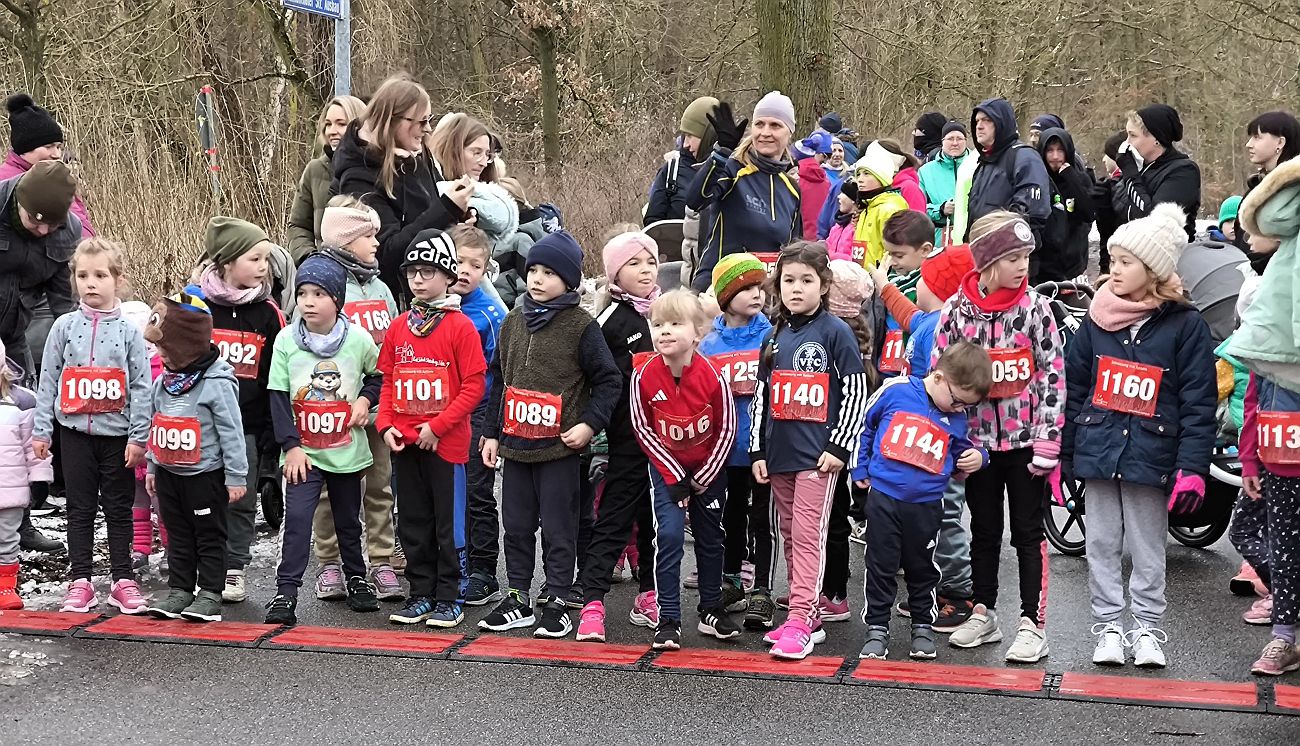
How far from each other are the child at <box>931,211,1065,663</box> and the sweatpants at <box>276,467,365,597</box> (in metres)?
2.81

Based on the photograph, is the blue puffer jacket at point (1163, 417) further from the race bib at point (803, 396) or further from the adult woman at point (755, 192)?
the adult woman at point (755, 192)

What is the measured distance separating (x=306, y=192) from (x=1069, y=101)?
964 inches

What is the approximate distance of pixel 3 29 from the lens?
19125 millimetres

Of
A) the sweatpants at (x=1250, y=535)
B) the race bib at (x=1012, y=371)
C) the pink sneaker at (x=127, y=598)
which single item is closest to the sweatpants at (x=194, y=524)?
the pink sneaker at (x=127, y=598)

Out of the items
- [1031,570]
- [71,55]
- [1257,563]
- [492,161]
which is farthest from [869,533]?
[71,55]

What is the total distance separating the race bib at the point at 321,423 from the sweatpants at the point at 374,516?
19.9 inches

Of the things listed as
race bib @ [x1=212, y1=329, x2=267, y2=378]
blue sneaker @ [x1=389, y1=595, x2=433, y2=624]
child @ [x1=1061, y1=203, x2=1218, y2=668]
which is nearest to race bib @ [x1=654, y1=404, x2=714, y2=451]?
blue sneaker @ [x1=389, y1=595, x2=433, y2=624]

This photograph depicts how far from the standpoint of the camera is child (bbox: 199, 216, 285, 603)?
7566mm

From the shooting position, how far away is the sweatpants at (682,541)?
6.74 metres

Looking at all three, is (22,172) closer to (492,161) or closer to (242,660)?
(492,161)

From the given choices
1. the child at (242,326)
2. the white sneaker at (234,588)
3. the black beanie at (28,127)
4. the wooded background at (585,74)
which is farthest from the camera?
the wooded background at (585,74)

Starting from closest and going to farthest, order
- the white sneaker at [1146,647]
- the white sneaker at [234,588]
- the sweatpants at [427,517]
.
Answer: the white sneaker at [1146,647] < the sweatpants at [427,517] < the white sneaker at [234,588]

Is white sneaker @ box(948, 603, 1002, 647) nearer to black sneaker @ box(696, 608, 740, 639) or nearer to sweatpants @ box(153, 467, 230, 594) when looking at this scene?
black sneaker @ box(696, 608, 740, 639)

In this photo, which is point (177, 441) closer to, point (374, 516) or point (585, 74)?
point (374, 516)
